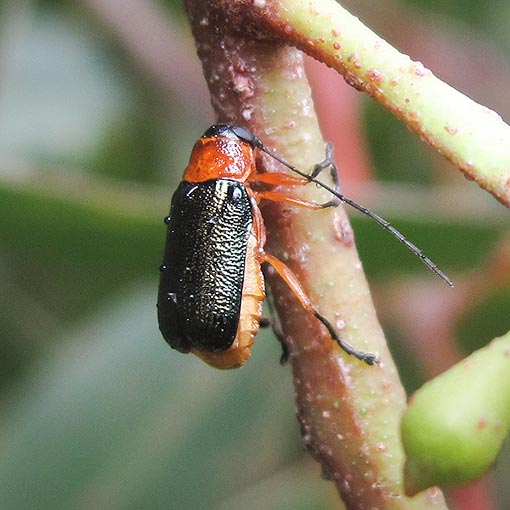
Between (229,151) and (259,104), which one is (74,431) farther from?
(259,104)

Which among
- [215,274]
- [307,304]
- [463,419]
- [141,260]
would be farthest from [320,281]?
[141,260]

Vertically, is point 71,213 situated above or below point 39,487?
above

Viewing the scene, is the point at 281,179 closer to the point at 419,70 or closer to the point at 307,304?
the point at 307,304

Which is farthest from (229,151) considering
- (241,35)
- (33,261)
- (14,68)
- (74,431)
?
(14,68)

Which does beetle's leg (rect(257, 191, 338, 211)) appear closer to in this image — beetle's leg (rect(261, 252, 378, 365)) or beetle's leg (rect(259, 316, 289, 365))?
beetle's leg (rect(261, 252, 378, 365))

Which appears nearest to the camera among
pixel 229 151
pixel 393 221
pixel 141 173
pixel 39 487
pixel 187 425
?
pixel 229 151

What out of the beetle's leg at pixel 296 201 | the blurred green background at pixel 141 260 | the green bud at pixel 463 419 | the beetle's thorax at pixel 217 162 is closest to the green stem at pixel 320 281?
the beetle's leg at pixel 296 201
